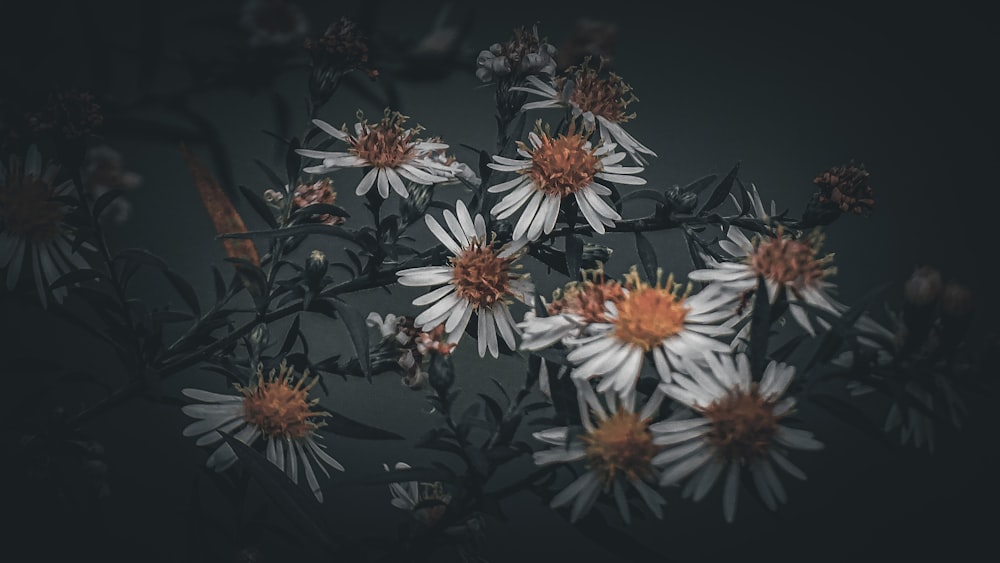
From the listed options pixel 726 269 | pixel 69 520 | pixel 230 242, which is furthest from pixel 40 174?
pixel 726 269

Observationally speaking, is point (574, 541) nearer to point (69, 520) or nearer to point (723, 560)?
point (723, 560)

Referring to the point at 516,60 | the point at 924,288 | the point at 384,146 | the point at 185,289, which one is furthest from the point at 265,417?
the point at 924,288

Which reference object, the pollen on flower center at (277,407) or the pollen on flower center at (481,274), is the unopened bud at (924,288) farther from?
the pollen on flower center at (277,407)

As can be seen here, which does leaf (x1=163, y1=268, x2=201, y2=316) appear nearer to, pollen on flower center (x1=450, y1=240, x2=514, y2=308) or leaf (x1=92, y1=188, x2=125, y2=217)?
leaf (x1=92, y1=188, x2=125, y2=217)

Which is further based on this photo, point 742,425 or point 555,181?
point 555,181

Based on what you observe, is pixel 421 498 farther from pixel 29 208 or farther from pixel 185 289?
pixel 29 208

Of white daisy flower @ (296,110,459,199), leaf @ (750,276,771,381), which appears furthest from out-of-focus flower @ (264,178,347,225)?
leaf @ (750,276,771,381)
